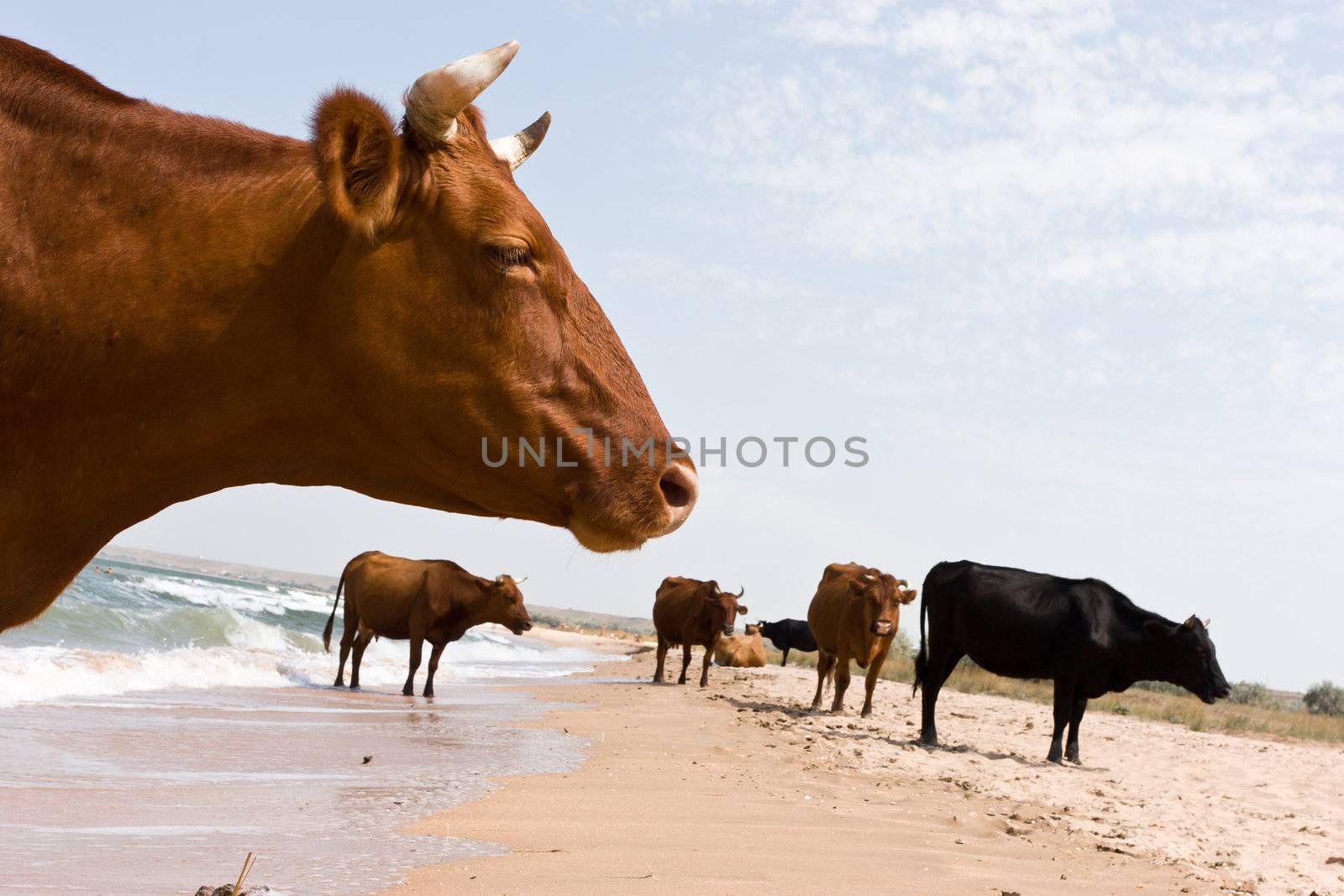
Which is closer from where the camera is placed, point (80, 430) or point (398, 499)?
point (80, 430)

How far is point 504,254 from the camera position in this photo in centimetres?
232

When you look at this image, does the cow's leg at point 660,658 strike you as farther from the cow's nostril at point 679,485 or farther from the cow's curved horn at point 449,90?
the cow's curved horn at point 449,90

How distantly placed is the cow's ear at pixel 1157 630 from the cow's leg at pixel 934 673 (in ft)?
6.94

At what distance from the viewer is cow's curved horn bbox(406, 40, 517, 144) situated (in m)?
2.16

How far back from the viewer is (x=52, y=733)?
8562 millimetres

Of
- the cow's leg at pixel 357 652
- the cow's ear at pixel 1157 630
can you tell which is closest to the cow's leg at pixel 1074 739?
the cow's ear at pixel 1157 630

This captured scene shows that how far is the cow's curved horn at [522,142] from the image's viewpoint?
2.69 meters

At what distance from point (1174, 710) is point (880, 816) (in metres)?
18.6

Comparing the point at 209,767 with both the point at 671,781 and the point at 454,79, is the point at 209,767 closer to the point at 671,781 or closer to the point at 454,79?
the point at 671,781

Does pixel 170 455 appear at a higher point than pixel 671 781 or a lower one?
higher

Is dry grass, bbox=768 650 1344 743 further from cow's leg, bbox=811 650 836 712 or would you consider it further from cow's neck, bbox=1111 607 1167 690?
cow's neck, bbox=1111 607 1167 690

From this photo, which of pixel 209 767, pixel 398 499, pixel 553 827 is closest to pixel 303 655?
pixel 209 767

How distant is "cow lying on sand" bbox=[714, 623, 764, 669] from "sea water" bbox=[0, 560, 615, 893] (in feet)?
38.2

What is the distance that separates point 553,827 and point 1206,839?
14.4 feet
